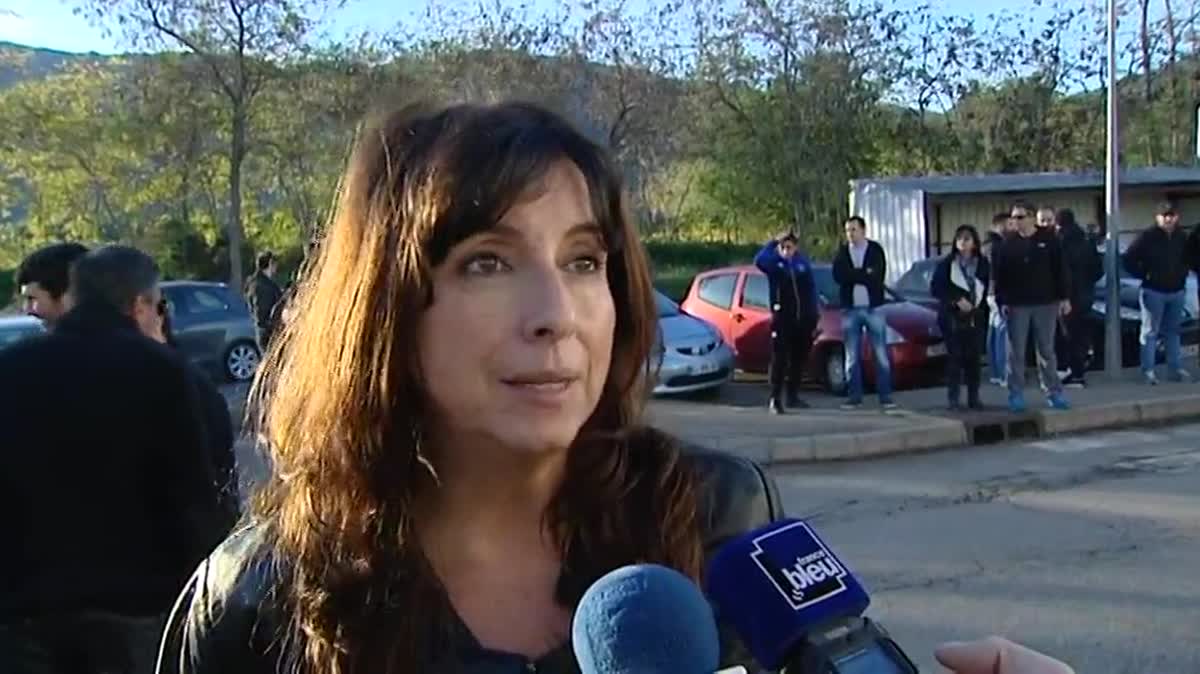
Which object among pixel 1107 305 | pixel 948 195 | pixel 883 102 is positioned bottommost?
pixel 1107 305

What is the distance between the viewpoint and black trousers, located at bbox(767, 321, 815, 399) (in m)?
12.7

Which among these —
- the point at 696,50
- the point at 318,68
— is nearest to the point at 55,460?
the point at 318,68

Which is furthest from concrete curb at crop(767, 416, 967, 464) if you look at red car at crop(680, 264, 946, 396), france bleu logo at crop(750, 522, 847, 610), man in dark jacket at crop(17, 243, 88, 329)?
france bleu logo at crop(750, 522, 847, 610)

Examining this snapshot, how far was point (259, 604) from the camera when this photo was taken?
1.61 m

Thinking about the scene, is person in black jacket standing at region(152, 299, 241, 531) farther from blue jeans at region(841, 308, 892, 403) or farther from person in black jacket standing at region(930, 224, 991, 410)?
blue jeans at region(841, 308, 892, 403)

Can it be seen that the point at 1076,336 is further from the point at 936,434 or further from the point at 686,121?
the point at 686,121

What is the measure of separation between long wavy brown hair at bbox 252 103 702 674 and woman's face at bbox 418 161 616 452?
26 mm

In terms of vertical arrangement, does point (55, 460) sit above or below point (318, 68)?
below

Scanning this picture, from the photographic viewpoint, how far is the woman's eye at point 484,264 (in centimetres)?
156

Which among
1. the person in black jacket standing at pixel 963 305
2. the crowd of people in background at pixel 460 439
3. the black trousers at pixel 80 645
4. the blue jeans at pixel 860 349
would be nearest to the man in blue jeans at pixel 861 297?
the blue jeans at pixel 860 349

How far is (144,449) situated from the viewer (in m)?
3.51

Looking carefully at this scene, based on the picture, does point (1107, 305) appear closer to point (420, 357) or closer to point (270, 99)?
point (420, 357)

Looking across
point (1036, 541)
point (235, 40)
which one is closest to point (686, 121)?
point (235, 40)

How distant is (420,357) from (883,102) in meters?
35.6
